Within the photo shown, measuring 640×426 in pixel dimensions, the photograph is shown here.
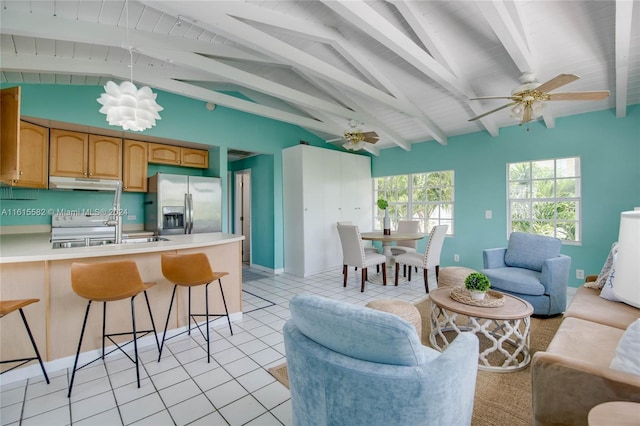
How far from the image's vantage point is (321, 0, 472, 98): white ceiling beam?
8.00 feet

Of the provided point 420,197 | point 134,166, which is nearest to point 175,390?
point 134,166

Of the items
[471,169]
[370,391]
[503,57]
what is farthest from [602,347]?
[471,169]

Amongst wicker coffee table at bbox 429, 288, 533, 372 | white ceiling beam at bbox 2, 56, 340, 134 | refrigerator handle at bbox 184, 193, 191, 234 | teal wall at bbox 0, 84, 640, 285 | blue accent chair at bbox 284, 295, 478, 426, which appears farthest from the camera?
refrigerator handle at bbox 184, 193, 191, 234

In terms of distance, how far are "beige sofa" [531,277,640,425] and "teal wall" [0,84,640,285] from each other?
10.0 ft

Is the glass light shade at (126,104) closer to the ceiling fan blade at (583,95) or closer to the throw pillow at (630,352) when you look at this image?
the throw pillow at (630,352)

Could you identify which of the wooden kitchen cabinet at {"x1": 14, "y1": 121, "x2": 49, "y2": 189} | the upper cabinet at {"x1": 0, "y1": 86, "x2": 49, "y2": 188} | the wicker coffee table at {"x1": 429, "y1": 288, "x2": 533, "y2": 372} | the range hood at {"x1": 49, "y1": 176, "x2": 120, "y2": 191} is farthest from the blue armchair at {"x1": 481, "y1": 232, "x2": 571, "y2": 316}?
the wooden kitchen cabinet at {"x1": 14, "y1": 121, "x2": 49, "y2": 189}

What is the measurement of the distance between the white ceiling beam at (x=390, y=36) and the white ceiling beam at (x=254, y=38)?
766mm

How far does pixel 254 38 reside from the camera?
2793 mm

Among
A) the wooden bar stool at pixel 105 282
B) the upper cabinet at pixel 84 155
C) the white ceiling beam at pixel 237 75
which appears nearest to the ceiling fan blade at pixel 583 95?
the white ceiling beam at pixel 237 75

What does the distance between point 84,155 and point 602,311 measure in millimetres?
5793

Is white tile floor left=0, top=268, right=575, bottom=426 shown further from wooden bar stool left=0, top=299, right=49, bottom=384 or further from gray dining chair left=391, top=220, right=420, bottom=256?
gray dining chair left=391, top=220, right=420, bottom=256

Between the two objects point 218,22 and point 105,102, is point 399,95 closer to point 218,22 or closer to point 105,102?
point 218,22

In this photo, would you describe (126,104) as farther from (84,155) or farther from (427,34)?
(427,34)

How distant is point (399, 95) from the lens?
413cm
